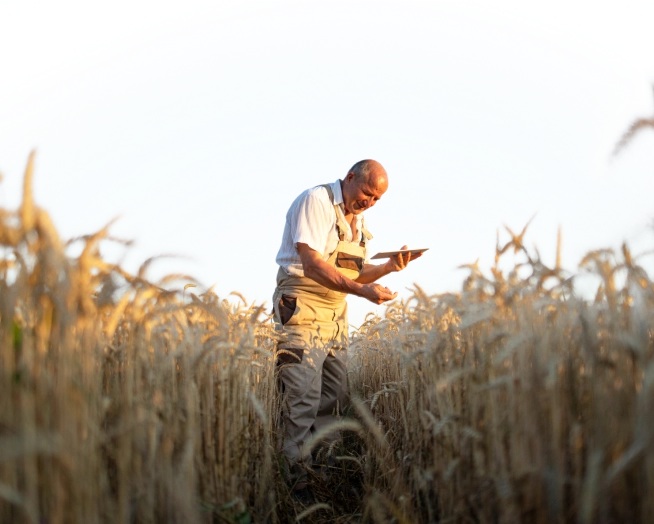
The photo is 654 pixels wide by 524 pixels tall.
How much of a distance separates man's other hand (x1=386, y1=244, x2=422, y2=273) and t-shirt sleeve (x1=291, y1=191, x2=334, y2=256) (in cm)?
75

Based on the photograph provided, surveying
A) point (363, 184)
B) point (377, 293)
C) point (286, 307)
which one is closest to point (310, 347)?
point (286, 307)

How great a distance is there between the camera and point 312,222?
4570 millimetres

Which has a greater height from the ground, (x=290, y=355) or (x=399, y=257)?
(x=399, y=257)

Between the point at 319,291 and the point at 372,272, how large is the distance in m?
0.74

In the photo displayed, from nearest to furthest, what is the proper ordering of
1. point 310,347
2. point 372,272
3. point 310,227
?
point 310,227
point 310,347
point 372,272

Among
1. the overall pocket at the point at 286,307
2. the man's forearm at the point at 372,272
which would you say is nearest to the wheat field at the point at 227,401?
the overall pocket at the point at 286,307

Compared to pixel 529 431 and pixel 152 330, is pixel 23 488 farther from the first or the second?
pixel 529 431

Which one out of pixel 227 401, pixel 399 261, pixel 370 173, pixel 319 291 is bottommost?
pixel 227 401

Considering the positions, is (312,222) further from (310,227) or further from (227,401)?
(227,401)

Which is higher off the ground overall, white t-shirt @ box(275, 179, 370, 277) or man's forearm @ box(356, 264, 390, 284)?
white t-shirt @ box(275, 179, 370, 277)

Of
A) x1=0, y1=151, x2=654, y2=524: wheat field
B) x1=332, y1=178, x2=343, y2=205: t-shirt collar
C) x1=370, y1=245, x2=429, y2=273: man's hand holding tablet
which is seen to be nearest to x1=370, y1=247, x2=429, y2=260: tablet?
x1=370, y1=245, x2=429, y2=273: man's hand holding tablet

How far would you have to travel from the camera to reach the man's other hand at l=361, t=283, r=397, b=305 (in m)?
4.43

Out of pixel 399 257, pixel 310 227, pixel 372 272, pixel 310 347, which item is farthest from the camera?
pixel 372 272

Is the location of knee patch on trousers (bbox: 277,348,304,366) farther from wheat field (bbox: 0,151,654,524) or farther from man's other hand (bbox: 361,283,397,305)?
wheat field (bbox: 0,151,654,524)
